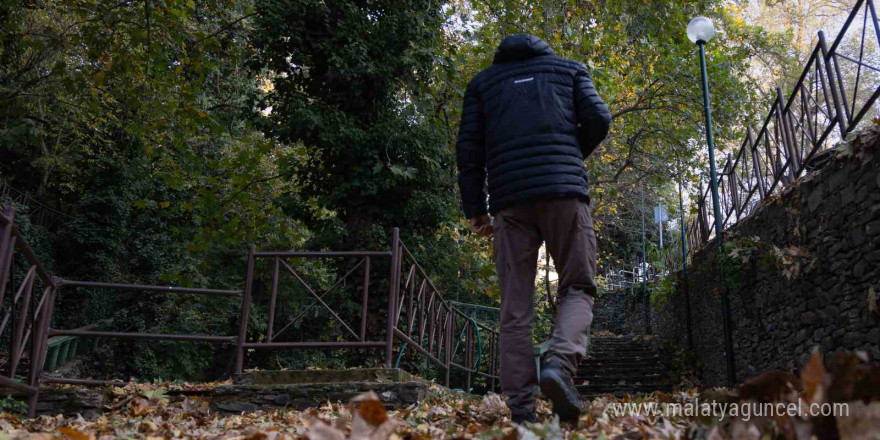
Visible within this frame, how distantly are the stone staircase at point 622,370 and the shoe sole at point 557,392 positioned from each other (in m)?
9.00

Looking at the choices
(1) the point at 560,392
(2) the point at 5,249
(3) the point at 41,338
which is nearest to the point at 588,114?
(1) the point at 560,392

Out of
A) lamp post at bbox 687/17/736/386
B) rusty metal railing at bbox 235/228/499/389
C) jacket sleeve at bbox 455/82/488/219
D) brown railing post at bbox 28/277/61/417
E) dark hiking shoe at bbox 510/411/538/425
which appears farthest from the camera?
lamp post at bbox 687/17/736/386

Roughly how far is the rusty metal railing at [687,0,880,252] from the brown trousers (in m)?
3.31

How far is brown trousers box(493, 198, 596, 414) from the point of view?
2.84m

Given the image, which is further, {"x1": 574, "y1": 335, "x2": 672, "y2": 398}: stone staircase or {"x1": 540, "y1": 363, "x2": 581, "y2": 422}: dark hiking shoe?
{"x1": 574, "y1": 335, "x2": 672, "y2": 398}: stone staircase

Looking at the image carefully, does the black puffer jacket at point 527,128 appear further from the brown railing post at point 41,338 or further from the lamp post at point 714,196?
the lamp post at point 714,196

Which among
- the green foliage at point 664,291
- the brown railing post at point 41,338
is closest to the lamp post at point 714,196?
the green foliage at point 664,291

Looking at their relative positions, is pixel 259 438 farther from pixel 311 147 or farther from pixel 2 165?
pixel 2 165

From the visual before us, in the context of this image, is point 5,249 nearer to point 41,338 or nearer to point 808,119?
point 41,338

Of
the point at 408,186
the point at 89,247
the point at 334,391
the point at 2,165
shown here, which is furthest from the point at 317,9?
the point at 2,165

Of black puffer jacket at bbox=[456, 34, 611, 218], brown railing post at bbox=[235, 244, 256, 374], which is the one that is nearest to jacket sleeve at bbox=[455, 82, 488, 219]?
black puffer jacket at bbox=[456, 34, 611, 218]

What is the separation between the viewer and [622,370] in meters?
14.2

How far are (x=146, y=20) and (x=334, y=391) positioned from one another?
19.2 ft

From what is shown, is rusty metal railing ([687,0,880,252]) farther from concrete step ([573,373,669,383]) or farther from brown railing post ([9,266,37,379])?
brown railing post ([9,266,37,379])
